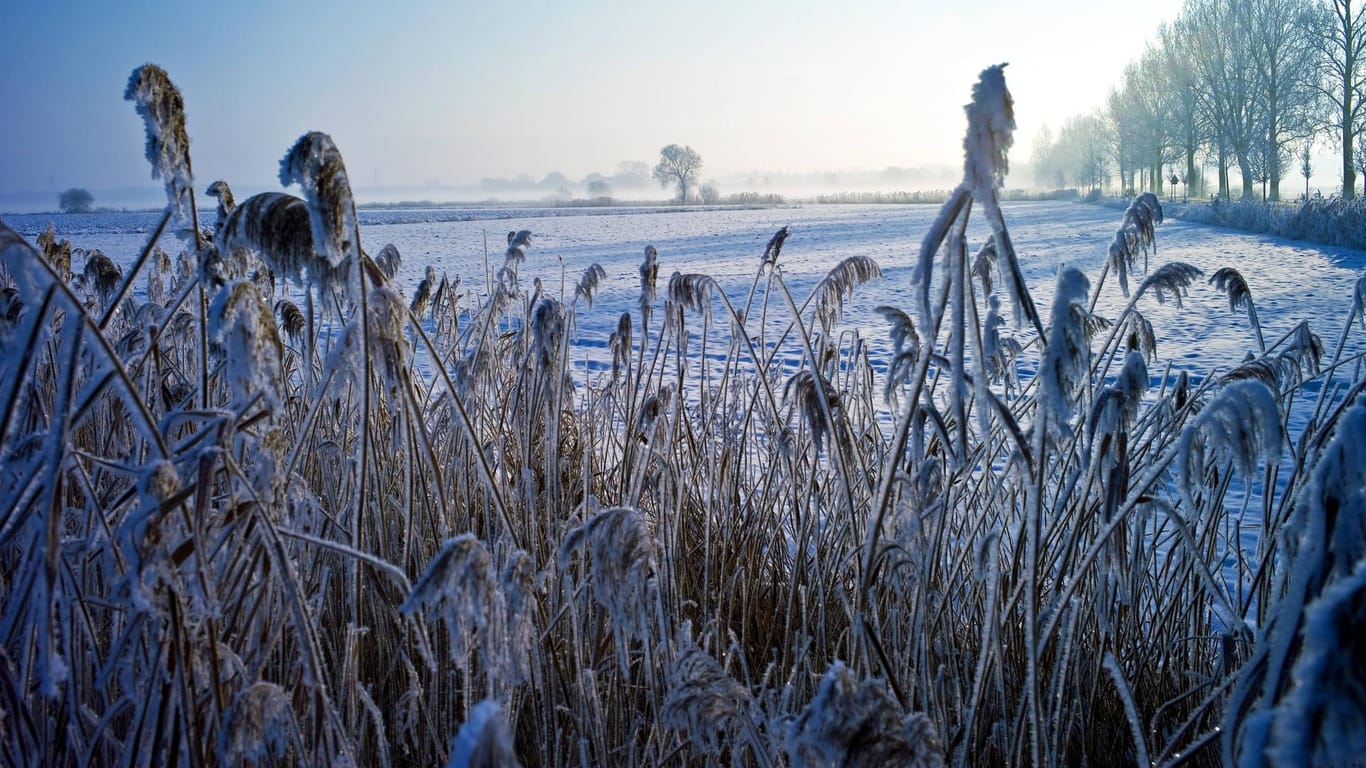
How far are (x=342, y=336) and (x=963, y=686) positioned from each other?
5.13ft

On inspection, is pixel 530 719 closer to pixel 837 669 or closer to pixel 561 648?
pixel 561 648

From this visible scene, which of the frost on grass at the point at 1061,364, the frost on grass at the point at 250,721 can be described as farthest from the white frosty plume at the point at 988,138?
→ the frost on grass at the point at 250,721

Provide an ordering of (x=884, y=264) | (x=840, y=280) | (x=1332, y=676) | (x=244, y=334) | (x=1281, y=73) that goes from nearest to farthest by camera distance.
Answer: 1. (x=1332, y=676)
2. (x=244, y=334)
3. (x=840, y=280)
4. (x=884, y=264)
5. (x=1281, y=73)

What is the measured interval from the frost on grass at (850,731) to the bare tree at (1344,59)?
28.2 meters

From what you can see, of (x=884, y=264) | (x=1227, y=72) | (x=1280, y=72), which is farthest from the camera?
(x=1227, y=72)

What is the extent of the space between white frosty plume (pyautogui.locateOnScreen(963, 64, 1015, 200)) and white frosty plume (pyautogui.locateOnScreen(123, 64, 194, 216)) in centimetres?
105

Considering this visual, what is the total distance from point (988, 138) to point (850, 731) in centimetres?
56

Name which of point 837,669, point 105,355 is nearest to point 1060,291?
point 837,669

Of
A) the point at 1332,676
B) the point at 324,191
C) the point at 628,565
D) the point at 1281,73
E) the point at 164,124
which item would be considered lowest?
the point at 628,565

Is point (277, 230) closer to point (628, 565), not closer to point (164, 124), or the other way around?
point (164, 124)

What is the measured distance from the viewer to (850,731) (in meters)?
0.76

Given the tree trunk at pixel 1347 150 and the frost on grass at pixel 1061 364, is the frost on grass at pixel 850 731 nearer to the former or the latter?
the frost on grass at pixel 1061 364

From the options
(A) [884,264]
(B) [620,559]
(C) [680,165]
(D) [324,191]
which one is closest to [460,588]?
(B) [620,559]

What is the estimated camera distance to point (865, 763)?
77 centimetres
